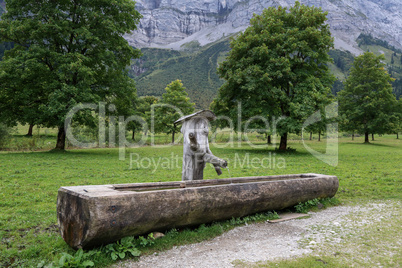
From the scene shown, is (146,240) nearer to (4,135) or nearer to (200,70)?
(4,135)

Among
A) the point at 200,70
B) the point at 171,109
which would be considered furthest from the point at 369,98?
the point at 200,70

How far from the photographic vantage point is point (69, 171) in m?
10.6

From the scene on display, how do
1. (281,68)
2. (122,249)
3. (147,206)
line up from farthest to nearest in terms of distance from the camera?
(281,68) < (147,206) < (122,249)

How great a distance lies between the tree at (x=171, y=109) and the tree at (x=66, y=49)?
15731 mm

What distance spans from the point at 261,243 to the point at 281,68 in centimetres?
1713

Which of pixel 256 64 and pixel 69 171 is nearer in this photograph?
pixel 69 171

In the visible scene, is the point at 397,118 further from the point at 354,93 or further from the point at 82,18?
the point at 82,18

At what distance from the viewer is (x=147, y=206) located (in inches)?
148

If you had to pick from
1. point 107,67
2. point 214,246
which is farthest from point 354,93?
point 214,246

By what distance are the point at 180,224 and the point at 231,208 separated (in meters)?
1.14

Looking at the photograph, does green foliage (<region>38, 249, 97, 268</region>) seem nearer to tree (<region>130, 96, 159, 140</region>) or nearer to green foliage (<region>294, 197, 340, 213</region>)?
green foliage (<region>294, 197, 340, 213</region>)

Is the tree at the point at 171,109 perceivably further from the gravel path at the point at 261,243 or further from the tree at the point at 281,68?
the gravel path at the point at 261,243

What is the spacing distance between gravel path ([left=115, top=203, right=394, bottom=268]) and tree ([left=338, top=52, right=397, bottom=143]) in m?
31.2

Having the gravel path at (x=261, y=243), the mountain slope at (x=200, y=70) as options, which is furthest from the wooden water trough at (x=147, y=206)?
the mountain slope at (x=200, y=70)
